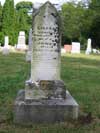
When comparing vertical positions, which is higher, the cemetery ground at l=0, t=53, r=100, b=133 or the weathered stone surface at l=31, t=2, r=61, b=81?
the weathered stone surface at l=31, t=2, r=61, b=81

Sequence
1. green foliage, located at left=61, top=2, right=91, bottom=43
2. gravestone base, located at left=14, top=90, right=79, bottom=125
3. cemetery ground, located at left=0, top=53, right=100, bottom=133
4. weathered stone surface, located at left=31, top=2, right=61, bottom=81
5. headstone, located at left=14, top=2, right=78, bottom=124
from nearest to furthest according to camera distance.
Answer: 1. cemetery ground, located at left=0, top=53, right=100, bottom=133
2. gravestone base, located at left=14, top=90, right=79, bottom=125
3. headstone, located at left=14, top=2, right=78, bottom=124
4. weathered stone surface, located at left=31, top=2, right=61, bottom=81
5. green foliage, located at left=61, top=2, right=91, bottom=43

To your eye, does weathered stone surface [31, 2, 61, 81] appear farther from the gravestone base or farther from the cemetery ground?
the cemetery ground

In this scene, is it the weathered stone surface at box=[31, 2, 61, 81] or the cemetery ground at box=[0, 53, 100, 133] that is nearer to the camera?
the cemetery ground at box=[0, 53, 100, 133]

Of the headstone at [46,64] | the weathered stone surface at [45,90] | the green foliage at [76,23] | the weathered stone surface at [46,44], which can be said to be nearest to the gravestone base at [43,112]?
the headstone at [46,64]

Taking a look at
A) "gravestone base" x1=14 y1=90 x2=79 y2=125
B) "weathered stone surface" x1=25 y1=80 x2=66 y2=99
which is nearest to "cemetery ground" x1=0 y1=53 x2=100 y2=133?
"gravestone base" x1=14 y1=90 x2=79 y2=125

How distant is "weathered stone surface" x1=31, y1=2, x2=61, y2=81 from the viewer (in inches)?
299

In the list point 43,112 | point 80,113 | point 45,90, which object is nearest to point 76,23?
point 80,113

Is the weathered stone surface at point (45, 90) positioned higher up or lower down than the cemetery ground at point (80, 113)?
higher up

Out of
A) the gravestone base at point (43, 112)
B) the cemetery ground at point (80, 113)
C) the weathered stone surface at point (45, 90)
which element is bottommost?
the cemetery ground at point (80, 113)

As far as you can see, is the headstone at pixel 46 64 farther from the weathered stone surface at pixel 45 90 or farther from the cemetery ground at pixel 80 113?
the cemetery ground at pixel 80 113

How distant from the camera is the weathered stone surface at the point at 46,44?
759 cm

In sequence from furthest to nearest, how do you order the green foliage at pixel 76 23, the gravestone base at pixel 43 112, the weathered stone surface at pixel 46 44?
the green foliage at pixel 76 23, the weathered stone surface at pixel 46 44, the gravestone base at pixel 43 112

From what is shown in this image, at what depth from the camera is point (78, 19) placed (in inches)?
2665

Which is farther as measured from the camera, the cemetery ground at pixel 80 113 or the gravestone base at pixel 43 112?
the gravestone base at pixel 43 112
